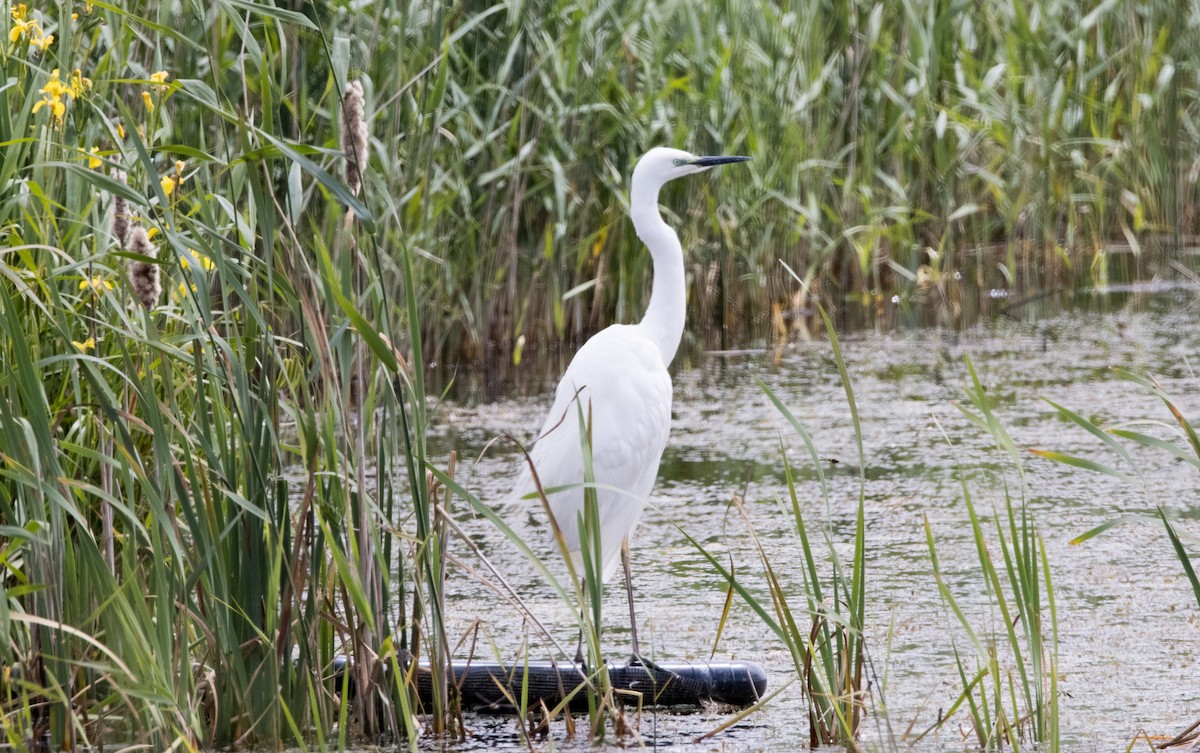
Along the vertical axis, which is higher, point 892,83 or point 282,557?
point 892,83

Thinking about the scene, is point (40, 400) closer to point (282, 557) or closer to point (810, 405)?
point (282, 557)

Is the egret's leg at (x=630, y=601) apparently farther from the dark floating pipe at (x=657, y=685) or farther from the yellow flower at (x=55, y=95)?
the yellow flower at (x=55, y=95)

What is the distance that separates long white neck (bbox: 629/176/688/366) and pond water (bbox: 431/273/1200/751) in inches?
14.1

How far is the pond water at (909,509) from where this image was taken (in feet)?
9.32

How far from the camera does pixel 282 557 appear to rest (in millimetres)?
2354

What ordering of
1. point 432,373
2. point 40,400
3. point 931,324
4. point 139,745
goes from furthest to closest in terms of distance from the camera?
point 931,324 → point 432,373 → point 139,745 → point 40,400

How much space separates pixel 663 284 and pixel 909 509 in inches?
44.0

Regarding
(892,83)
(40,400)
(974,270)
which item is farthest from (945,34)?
(40,400)

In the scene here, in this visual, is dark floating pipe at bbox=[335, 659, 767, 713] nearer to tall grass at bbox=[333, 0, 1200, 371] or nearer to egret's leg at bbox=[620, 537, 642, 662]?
egret's leg at bbox=[620, 537, 642, 662]

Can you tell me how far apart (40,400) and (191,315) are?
29cm

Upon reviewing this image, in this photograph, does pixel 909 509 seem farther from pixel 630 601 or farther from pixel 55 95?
pixel 55 95

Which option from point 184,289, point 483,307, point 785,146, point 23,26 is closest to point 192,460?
point 184,289

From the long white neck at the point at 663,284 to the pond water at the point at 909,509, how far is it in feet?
1.17

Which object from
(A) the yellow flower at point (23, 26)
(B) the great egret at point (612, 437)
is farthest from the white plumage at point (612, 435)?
(A) the yellow flower at point (23, 26)
